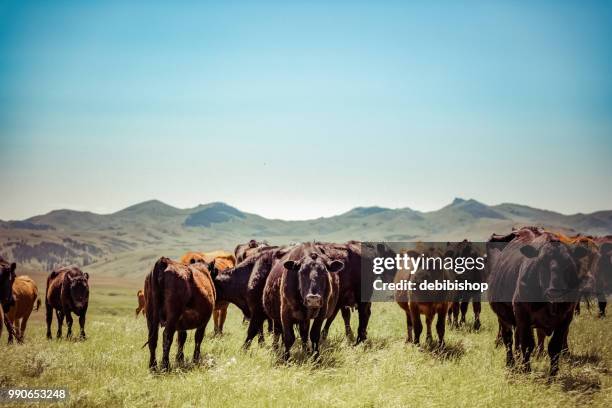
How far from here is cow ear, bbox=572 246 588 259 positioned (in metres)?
10.0

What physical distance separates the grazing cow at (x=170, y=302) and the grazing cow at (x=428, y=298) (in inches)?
216

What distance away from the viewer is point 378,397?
8555 mm

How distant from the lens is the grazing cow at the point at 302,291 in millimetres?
11219

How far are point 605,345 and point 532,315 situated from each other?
5.13 meters

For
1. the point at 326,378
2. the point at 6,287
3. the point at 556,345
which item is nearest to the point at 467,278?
the point at 556,345

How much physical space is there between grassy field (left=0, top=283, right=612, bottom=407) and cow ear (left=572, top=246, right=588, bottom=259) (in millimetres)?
2393

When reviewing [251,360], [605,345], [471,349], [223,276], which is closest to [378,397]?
[251,360]

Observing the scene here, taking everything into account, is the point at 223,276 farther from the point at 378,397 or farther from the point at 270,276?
the point at 378,397

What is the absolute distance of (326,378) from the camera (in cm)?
1008

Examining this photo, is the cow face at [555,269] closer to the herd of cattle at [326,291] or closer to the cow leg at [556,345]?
the herd of cattle at [326,291]

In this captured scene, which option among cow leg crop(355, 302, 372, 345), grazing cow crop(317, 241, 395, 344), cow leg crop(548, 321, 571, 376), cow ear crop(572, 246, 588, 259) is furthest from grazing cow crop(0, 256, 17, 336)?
cow ear crop(572, 246, 588, 259)

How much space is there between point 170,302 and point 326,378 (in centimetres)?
361

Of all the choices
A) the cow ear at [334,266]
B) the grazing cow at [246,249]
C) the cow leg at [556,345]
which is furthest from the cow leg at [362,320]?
the cow leg at [556,345]

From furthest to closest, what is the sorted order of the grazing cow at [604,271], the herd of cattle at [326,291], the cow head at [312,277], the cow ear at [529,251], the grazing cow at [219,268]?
the grazing cow at [604,271], the grazing cow at [219,268], the cow head at [312,277], the cow ear at [529,251], the herd of cattle at [326,291]
